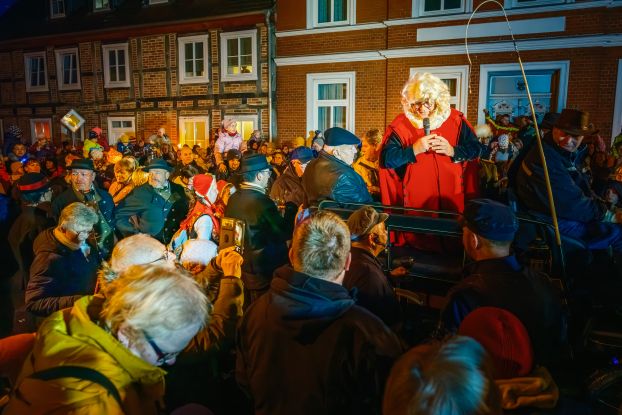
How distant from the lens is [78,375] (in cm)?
158

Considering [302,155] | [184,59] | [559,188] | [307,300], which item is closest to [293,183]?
[302,155]

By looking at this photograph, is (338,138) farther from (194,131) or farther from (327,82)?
(194,131)

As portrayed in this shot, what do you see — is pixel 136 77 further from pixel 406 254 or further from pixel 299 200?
pixel 406 254

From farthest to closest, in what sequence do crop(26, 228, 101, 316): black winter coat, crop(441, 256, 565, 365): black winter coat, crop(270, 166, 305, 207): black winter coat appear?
crop(270, 166, 305, 207): black winter coat, crop(26, 228, 101, 316): black winter coat, crop(441, 256, 565, 365): black winter coat

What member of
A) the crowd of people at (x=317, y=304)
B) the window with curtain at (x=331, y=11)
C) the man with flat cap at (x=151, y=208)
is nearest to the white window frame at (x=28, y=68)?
the window with curtain at (x=331, y=11)

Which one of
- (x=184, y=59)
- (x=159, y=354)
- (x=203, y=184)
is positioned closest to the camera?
(x=159, y=354)

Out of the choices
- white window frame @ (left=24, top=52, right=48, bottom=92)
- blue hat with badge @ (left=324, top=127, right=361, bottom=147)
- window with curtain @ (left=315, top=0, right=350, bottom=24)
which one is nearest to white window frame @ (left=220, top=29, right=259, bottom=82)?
window with curtain @ (left=315, top=0, right=350, bottom=24)

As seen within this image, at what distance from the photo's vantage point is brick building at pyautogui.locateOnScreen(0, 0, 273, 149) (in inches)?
701

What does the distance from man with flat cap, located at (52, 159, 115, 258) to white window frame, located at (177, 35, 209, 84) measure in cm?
1368

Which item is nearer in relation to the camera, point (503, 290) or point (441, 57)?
point (503, 290)

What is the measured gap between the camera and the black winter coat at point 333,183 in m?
4.31

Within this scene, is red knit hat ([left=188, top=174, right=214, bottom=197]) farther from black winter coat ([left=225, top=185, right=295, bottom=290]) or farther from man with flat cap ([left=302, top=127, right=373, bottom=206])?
man with flat cap ([left=302, top=127, right=373, bottom=206])

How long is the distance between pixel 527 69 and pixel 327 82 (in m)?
6.41

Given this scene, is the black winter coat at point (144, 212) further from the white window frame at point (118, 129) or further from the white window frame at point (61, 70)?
the white window frame at point (61, 70)
